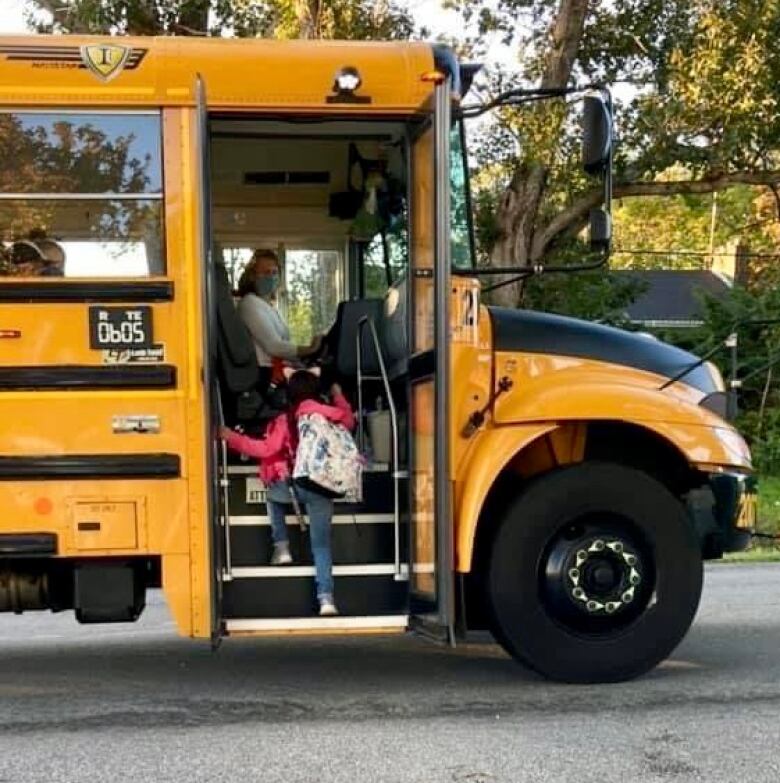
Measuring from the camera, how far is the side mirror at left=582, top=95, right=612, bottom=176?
4961 millimetres

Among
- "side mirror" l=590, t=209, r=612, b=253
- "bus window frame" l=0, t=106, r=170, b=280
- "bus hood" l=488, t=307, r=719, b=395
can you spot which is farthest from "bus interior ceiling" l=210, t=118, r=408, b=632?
"side mirror" l=590, t=209, r=612, b=253

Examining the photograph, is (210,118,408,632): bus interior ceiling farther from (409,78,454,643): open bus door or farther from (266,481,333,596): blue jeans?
(409,78,454,643): open bus door

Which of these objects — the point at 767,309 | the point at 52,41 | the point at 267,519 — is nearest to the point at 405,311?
the point at 267,519

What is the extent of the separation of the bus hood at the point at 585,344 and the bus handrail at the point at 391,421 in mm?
604

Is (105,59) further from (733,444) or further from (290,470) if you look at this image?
(733,444)

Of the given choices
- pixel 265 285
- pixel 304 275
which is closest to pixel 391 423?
pixel 265 285

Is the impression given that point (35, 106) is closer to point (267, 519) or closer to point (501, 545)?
point (267, 519)

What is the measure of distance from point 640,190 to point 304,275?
10489 millimetres

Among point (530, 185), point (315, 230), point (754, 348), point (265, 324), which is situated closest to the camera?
point (265, 324)

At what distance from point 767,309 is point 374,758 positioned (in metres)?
17.7

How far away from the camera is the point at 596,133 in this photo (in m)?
4.98

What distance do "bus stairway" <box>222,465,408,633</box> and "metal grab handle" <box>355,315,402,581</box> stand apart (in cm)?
3

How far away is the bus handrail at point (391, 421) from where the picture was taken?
213 inches

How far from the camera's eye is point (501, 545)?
530 centimetres
